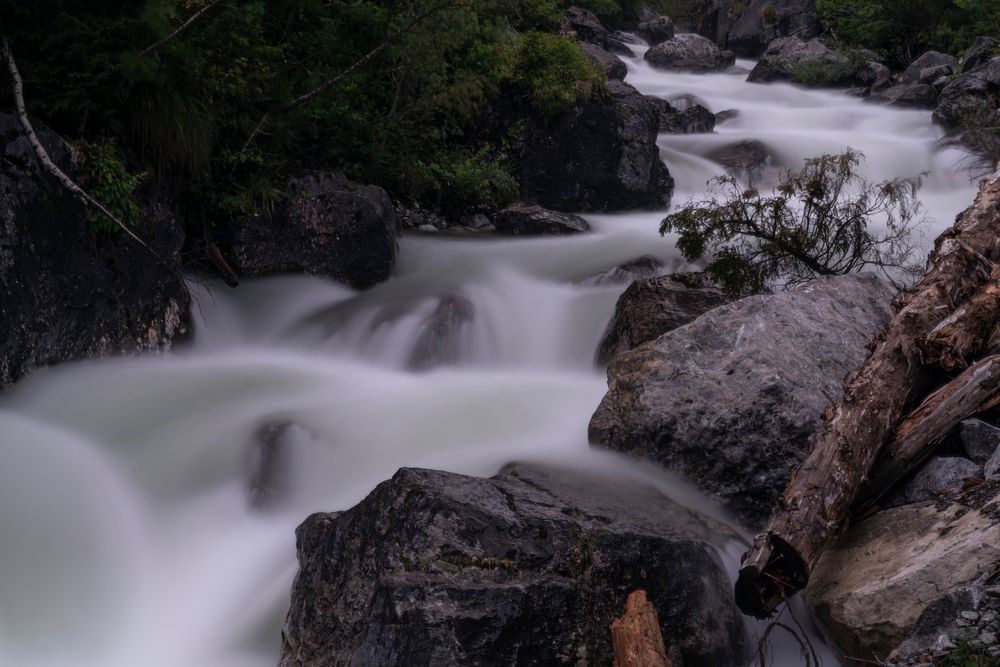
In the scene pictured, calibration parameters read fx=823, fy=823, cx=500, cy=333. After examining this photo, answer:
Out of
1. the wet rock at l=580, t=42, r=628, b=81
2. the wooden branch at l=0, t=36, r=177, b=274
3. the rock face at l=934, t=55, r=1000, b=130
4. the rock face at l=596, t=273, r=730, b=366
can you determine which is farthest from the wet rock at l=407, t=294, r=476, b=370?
the wet rock at l=580, t=42, r=628, b=81

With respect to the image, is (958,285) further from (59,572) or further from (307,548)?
(59,572)

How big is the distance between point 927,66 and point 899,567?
57.4ft

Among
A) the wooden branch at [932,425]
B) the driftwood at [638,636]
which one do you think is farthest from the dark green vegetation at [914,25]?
the driftwood at [638,636]

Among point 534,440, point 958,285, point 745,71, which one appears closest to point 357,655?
point 534,440

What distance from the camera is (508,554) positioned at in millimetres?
3496

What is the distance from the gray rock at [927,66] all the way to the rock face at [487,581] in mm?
16665

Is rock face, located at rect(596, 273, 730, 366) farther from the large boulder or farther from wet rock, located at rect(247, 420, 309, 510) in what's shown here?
the large boulder

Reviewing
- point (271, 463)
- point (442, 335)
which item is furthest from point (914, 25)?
point (271, 463)

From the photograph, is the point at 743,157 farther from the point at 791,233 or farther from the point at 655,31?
the point at 655,31

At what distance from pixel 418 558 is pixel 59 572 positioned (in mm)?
2149

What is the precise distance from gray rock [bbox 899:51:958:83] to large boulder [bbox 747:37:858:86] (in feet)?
4.39

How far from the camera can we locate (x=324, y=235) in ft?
27.6

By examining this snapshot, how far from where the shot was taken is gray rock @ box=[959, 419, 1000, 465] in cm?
405

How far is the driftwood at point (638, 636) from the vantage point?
322cm
